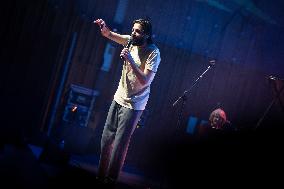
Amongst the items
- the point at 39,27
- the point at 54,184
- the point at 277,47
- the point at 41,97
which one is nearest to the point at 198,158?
the point at 54,184

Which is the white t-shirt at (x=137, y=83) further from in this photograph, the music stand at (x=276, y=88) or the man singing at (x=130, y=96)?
the music stand at (x=276, y=88)

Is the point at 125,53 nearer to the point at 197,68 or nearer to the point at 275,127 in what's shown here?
the point at 197,68

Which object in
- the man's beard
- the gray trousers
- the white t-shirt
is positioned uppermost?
the man's beard

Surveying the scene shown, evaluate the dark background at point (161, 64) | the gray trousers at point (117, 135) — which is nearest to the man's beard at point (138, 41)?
the gray trousers at point (117, 135)

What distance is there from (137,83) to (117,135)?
62cm

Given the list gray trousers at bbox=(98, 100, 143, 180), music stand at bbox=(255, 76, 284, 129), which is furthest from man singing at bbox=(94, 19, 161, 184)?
music stand at bbox=(255, 76, 284, 129)

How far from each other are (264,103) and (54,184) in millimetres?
6274

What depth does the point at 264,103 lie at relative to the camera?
28.4 ft

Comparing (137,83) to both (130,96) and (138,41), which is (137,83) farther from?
(138,41)

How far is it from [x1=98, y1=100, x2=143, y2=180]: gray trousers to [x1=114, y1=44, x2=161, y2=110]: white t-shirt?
84 mm

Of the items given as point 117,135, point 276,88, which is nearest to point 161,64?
point 276,88

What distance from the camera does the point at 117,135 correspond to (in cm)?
392

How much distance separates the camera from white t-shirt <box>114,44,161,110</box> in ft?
12.7

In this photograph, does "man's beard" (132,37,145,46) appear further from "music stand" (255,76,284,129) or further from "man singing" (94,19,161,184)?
"music stand" (255,76,284,129)
